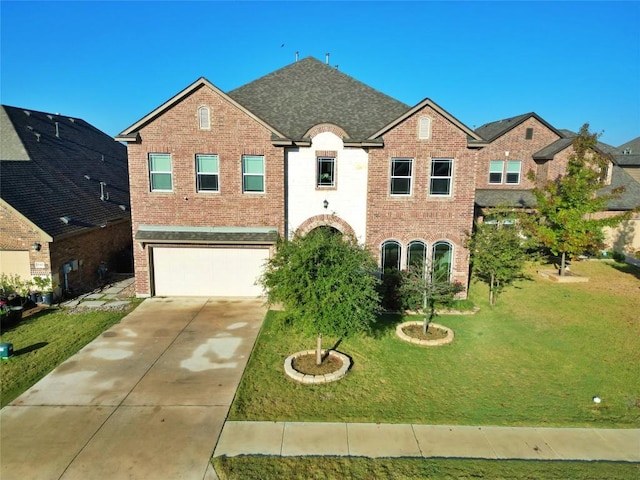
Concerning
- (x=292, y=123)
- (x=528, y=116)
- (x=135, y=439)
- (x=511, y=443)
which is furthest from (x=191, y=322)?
(x=528, y=116)

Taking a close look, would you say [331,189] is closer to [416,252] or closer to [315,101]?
[416,252]

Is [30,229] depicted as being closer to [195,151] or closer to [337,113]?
[195,151]

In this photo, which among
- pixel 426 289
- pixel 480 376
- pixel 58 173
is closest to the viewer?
pixel 480 376

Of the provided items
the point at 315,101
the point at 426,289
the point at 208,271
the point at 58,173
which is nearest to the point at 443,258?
the point at 426,289

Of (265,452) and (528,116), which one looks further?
(528,116)

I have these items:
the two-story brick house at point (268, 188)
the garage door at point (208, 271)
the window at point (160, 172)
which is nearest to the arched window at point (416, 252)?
the two-story brick house at point (268, 188)

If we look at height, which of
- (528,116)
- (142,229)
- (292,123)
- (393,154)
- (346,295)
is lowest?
(346,295)

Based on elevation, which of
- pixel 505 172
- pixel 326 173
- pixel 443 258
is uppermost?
pixel 505 172
